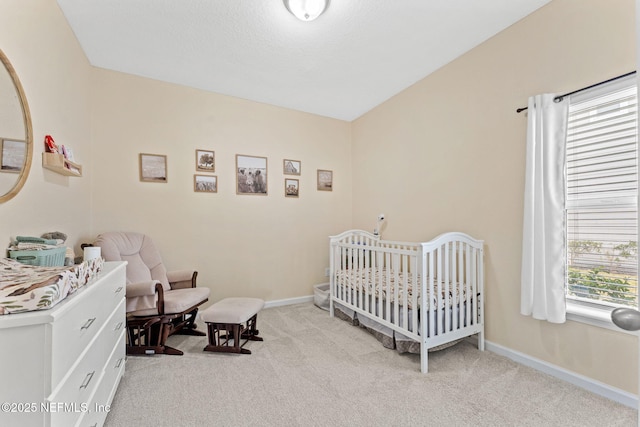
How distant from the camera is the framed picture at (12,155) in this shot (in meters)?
1.30

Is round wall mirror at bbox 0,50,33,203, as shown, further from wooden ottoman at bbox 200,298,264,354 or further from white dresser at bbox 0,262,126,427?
wooden ottoman at bbox 200,298,264,354

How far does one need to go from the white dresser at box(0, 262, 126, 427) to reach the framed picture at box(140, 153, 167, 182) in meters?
1.82

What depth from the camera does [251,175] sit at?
3438 mm

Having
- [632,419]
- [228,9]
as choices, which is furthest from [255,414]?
[228,9]

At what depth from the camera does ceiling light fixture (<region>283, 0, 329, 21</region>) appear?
5.98 ft

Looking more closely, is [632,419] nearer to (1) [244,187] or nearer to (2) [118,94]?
(1) [244,187]

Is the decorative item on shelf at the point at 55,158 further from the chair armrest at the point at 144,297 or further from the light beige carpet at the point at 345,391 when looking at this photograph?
the light beige carpet at the point at 345,391

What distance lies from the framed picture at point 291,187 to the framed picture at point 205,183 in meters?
0.88

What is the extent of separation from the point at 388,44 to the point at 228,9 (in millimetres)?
1286

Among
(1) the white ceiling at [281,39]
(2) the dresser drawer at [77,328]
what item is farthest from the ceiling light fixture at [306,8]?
(2) the dresser drawer at [77,328]

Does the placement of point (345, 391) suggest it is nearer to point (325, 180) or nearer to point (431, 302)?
point (431, 302)

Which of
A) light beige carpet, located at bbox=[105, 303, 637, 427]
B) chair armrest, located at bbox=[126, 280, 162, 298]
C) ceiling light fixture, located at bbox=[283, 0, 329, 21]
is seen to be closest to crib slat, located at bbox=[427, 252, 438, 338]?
light beige carpet, located at bbox=[105, 303, 637, 427]

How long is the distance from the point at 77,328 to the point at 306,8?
214 centimetres

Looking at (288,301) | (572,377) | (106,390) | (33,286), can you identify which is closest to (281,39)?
(33,286)
